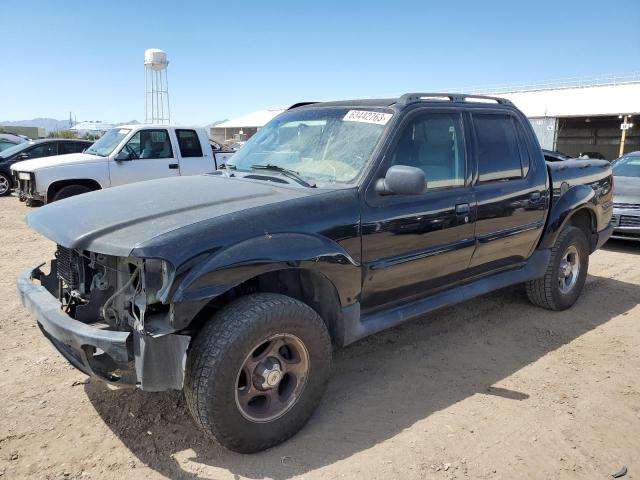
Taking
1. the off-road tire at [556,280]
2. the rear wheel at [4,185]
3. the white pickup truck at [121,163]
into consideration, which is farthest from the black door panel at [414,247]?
the rear wheel at [4,185]

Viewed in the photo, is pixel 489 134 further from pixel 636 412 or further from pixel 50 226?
pixel 50 226

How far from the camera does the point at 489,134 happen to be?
4.08 m

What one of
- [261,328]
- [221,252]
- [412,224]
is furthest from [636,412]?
[221,252]

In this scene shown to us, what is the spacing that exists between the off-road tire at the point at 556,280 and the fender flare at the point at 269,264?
253 centimetres

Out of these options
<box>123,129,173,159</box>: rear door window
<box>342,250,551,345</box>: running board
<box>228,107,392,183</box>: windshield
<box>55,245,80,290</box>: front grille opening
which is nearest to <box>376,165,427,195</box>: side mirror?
<box>228,107,392,183</box>: windshield

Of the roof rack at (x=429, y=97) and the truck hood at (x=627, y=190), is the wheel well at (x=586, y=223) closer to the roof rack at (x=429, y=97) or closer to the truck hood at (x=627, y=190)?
the roof rack at (x=429, y=97)

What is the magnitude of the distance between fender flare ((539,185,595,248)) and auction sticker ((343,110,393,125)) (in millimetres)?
2086

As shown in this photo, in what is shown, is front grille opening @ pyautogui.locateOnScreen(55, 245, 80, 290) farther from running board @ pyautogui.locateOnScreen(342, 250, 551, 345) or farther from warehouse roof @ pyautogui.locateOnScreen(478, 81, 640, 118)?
warehouse roof @ pyautogui.locateOnScreen(478, 81, 640, 118)

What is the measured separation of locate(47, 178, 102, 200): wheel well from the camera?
9281mm

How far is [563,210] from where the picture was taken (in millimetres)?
4668

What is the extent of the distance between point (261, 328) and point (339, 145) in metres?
1.47

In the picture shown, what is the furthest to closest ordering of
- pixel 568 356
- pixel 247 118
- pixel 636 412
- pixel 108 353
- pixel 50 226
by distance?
pixel 247 118 → pixel 568 356 → pixel 636 412 → pixel 50 226 → pixel 108 353

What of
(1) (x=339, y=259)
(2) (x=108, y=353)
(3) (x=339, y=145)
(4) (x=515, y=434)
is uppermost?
(3) (x=339, y=145)

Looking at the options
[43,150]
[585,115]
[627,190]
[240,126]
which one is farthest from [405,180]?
[240,126]
